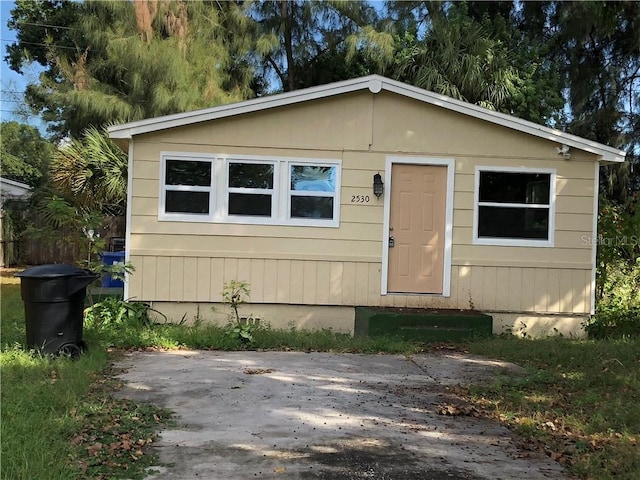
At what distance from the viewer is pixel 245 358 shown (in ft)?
22.6

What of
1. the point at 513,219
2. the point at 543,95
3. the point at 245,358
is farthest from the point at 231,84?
the point at 245,358

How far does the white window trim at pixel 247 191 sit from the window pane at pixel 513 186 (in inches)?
90.5

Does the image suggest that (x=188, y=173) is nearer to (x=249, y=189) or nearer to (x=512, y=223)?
(x=249, y=189)

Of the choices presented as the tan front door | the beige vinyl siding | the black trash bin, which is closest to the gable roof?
the beige vinyl siding

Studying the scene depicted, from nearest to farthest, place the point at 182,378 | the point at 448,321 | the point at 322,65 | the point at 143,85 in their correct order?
1. the point at 182,378
2. the point at 448,321
3. the point at 143,85
4. the point at 322,65

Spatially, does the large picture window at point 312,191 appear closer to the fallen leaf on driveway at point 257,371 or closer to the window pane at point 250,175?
the window pane at point 250,175

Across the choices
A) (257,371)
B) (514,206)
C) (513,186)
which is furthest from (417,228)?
(257,371)

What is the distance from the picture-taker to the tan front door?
8.95m

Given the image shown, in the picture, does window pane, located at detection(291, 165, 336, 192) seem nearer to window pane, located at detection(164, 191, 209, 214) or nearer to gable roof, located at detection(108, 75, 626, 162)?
gable roof, located at detection(108, 75, 626, 162)

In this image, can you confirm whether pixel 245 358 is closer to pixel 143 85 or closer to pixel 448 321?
pixel 448 321

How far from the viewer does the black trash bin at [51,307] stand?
20.0ft

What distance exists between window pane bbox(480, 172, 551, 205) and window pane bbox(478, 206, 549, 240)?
6.3 inches

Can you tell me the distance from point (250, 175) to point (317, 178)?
100 cm

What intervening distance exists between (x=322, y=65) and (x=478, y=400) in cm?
1472
